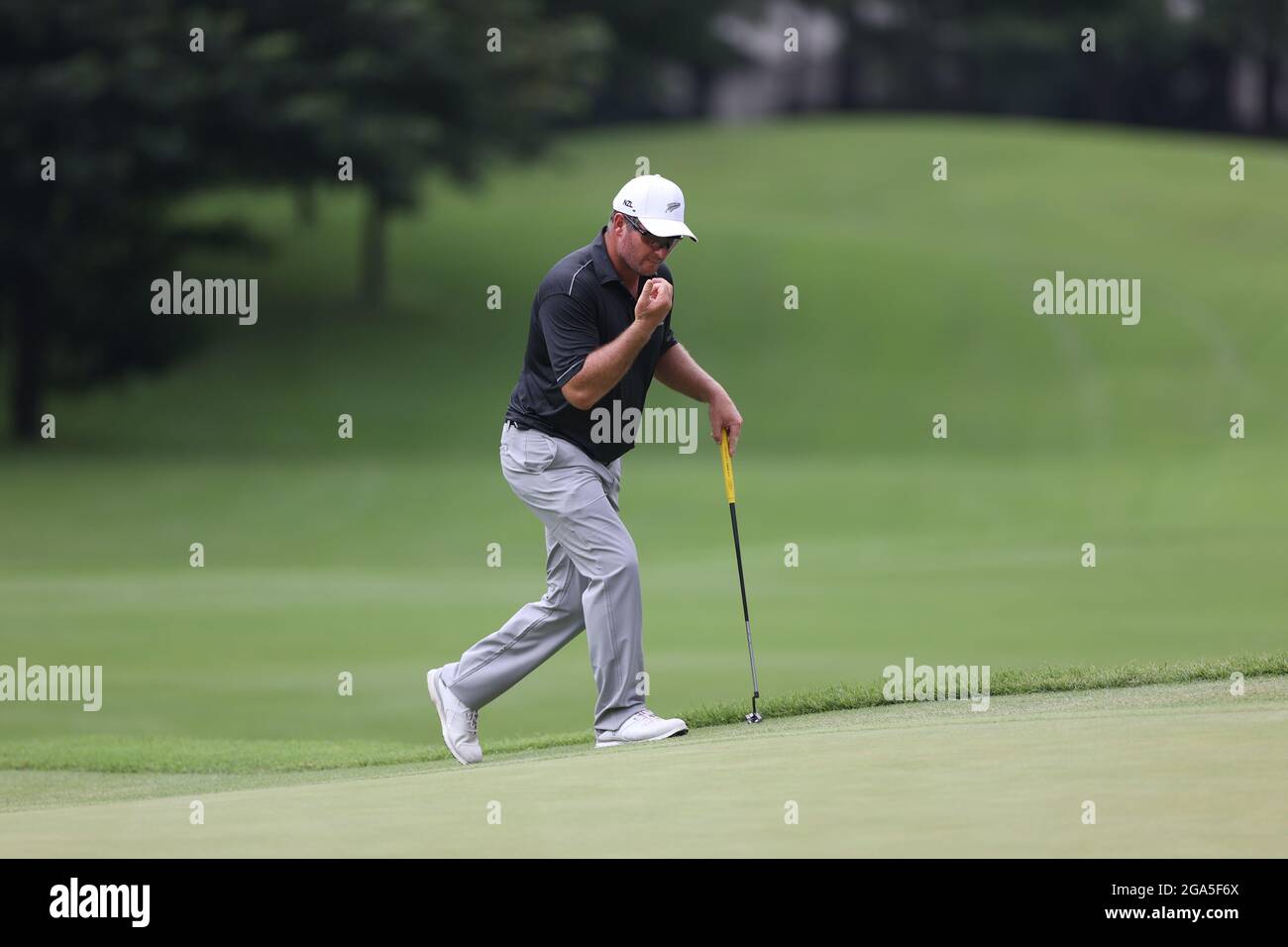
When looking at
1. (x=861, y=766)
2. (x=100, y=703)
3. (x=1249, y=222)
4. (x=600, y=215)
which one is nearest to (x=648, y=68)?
(x=600, y=215)

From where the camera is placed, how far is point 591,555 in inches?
288

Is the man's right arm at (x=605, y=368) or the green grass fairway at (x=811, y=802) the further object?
the man's right arm at (x=605, y=368)

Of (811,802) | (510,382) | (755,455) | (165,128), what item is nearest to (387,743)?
(811,802)

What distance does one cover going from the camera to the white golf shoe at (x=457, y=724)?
757cm

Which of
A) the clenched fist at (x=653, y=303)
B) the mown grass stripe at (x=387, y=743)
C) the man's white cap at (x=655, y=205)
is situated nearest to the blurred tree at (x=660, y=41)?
the mown grass stripe at (x=387, y=743)

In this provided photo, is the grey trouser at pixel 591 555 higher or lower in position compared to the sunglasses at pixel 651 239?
lower

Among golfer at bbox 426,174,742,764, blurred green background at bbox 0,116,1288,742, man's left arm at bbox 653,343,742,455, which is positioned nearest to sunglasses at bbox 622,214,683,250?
golfer at bbox 426,174,742,764

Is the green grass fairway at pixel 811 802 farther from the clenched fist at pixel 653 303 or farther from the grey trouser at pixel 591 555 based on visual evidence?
the clenched fist at pixel 653 303

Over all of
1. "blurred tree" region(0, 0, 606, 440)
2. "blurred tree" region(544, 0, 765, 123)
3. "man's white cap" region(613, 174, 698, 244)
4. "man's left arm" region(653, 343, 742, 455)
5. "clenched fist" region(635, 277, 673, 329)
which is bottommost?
"man's left arm" region(653, 343, 742, 455)

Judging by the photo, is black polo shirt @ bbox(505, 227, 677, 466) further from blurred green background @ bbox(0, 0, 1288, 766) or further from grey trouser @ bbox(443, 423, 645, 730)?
blurred green background @ bbox(0, 0, 1288, 766)

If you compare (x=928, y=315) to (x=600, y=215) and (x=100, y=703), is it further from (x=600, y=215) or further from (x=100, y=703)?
(x=100, y=703)

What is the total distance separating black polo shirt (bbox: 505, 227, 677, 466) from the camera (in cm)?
720

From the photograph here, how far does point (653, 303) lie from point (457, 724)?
1.98m

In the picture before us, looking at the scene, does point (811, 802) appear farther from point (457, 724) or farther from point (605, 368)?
point (457, 724)
